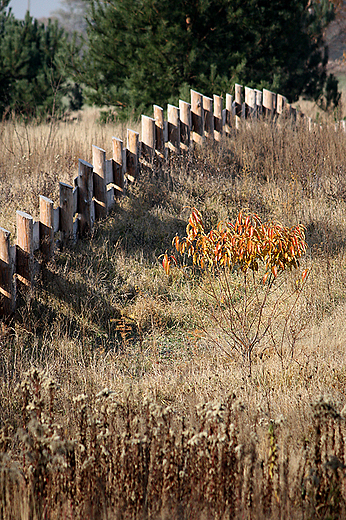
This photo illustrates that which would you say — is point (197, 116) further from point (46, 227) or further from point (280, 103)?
point (46, 227)

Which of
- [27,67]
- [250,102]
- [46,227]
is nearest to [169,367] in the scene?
[46,227]

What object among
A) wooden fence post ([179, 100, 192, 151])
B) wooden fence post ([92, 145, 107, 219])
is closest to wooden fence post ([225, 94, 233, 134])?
wooden fence post ([179, 100, 192, 151])

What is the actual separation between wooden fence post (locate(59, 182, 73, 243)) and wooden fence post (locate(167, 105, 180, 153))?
2.26m

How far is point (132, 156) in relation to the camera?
5.34 meters

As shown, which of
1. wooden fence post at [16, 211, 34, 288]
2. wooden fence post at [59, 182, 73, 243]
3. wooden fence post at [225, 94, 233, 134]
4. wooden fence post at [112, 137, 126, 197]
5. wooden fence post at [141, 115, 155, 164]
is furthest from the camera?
wooden fence post at [225, 94, 233, 134]

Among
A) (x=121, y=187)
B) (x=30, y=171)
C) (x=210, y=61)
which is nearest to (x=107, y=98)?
(x=210, y=61)

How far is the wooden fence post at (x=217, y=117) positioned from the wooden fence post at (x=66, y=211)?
331cm

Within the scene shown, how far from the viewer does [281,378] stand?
107 inches

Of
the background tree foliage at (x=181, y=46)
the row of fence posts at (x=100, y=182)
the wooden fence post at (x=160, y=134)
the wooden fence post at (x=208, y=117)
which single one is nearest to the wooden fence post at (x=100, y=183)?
the row of fence posts at (x=100, y=182)

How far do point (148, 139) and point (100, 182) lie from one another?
1.17 meters

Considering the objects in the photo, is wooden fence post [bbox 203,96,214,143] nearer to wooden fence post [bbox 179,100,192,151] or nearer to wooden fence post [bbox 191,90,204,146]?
wooden fence post [bbox 191,90,204,146]

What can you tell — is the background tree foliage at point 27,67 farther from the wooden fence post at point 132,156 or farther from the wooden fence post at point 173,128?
the wooden fence post at point 132,156

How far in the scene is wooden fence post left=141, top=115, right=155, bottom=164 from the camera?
218 inches

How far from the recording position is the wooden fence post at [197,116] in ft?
20.9
